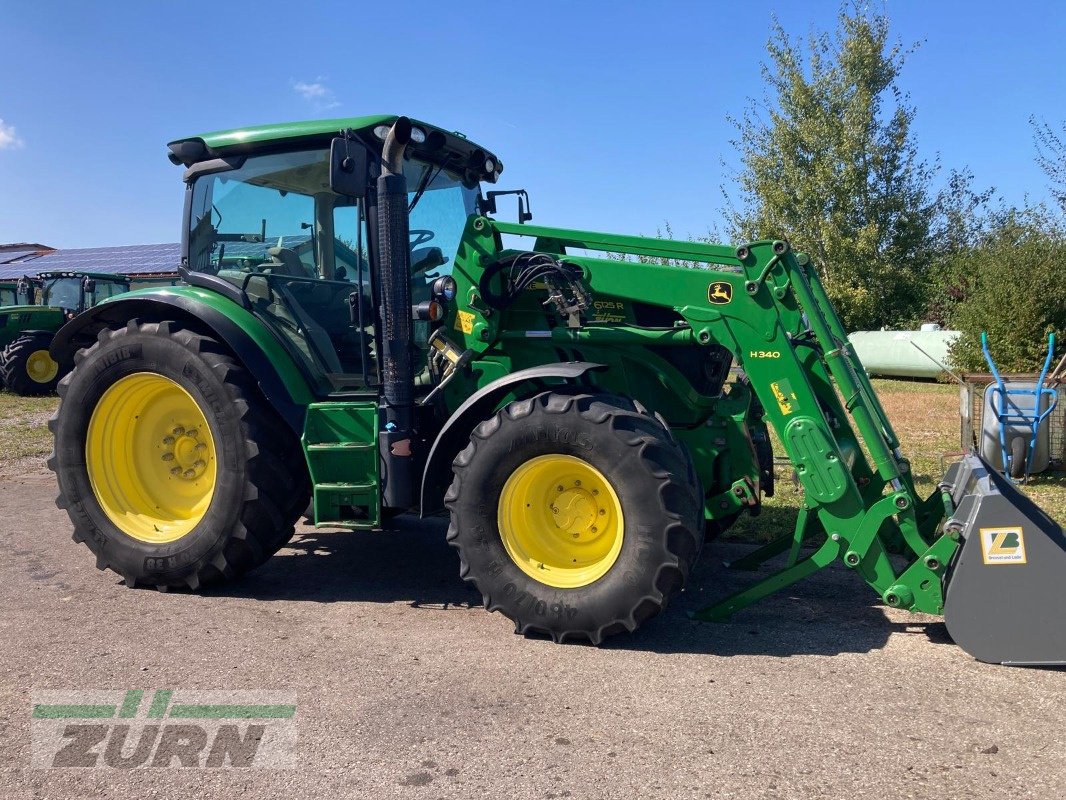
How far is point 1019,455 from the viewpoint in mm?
7703

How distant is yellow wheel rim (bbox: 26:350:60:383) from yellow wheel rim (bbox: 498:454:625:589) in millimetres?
14927

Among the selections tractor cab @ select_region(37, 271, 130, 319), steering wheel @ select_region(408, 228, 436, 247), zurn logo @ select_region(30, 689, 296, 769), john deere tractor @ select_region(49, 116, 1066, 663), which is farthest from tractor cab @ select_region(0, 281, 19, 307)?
zurn logo @ select_region(30, 689, 296, 769)

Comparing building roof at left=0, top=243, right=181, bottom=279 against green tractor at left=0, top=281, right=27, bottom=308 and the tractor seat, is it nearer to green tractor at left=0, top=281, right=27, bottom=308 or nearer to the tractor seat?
green tractor at left=0, top=281, right=27, bottom=308

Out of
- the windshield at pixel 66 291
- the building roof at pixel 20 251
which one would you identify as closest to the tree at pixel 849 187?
the windshield at pixel 66 291

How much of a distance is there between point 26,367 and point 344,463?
14284mm

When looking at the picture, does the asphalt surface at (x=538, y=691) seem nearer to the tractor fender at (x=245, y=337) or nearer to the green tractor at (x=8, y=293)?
the tractor fender at (x=245, y=337)

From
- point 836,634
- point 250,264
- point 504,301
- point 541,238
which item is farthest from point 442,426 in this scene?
point 836,634

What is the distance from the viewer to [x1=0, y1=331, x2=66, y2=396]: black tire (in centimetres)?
1570

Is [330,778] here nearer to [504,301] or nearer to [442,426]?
[442,426]

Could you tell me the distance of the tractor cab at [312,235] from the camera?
15.4ft

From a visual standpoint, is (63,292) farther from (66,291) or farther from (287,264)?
(287,264)

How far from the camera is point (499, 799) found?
2.67 meters

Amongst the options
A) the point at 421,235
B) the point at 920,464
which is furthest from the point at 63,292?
the point at 920,464

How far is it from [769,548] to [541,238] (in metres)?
2.16
